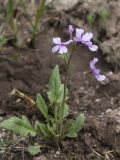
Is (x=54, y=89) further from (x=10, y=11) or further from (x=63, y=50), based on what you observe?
(x=10, y=11)

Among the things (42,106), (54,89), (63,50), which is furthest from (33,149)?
(63,50)

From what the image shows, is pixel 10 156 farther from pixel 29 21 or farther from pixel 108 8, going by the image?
pixel 108 8

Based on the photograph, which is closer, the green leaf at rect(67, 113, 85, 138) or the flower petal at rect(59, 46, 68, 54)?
the flower petal at rect(59, 46, 68, 54)

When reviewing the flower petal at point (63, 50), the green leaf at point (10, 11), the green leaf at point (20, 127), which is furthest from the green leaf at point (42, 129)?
the green leaf at point (10, 11)

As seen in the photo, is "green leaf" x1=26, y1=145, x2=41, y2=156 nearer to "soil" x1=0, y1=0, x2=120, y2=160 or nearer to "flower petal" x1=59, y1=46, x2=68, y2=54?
"soil" x1=0, y1=0, x2=120, y2=160

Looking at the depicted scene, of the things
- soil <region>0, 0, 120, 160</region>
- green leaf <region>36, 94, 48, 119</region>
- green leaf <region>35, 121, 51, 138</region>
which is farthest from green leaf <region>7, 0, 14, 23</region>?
green leaf <region>35, 121, 51, 138</region>

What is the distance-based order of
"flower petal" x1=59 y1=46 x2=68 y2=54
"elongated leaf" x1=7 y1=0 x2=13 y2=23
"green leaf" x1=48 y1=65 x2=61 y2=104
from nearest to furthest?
"flower petal" x1=59 y1=46 x2=68 y2=54
"green leaf" x1=48 y1=65 x2=61 y2=104
"elongated leaf" x1=7 y1=0 x2=13 y2=23

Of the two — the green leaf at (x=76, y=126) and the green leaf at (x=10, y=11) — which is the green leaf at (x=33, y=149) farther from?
the green leaf at (x=10, y=11)
